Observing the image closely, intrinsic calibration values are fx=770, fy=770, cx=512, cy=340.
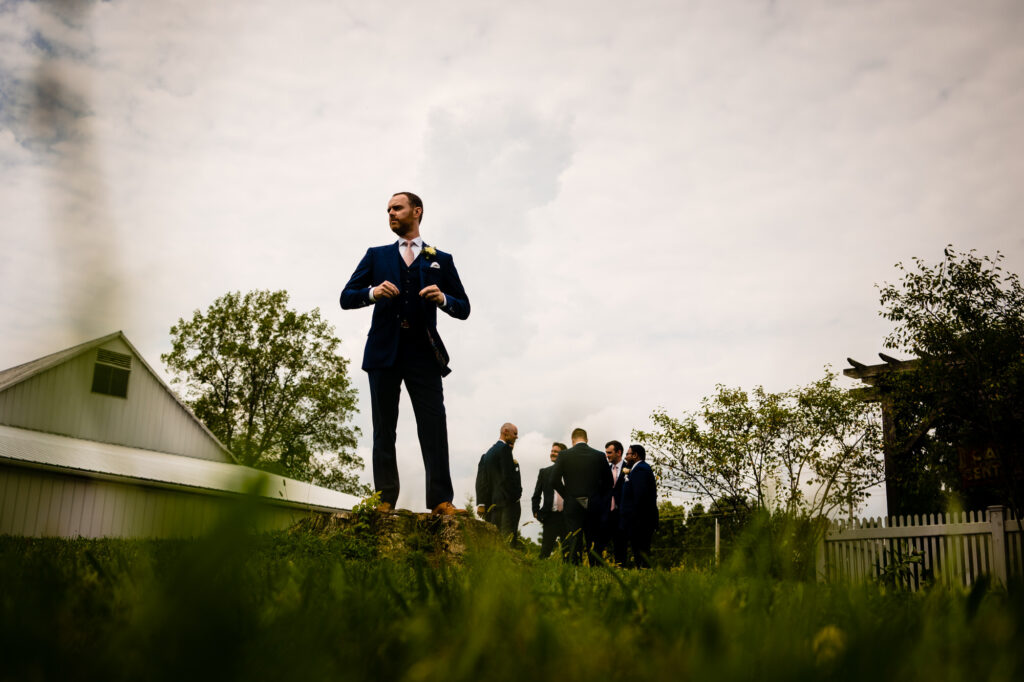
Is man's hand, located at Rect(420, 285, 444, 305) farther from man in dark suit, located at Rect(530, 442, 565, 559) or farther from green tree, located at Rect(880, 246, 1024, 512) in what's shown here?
green tree, located at Rect(880, 246, 1024, 512)

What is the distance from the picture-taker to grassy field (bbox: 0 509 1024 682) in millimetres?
522

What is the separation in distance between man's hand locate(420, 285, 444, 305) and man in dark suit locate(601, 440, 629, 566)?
6.24 meters

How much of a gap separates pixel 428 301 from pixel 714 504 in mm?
25075

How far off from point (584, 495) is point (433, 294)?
5.90 m

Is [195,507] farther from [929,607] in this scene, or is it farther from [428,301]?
[428,301]

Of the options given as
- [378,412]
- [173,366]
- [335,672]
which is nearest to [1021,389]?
[378,412]

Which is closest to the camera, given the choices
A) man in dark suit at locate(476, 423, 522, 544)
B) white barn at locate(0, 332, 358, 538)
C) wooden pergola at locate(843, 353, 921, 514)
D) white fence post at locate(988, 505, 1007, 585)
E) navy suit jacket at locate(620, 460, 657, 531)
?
white barn at locate(0, 332, 358, 538)

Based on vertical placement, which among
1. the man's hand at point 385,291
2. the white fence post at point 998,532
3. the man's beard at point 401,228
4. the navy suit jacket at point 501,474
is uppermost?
the man's beard at point 401,228

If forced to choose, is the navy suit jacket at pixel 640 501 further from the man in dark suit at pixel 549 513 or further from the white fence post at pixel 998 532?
the white fence post at pixel 998 532

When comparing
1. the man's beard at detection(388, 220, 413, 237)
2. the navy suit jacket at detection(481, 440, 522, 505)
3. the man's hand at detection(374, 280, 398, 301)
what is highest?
the man's beard at detection(388, 220, 413, 237)

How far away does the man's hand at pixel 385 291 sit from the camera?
5844 mm

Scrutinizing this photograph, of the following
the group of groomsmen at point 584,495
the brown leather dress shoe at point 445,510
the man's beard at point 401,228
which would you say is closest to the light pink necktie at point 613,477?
the group of groomsmen at point 584,495

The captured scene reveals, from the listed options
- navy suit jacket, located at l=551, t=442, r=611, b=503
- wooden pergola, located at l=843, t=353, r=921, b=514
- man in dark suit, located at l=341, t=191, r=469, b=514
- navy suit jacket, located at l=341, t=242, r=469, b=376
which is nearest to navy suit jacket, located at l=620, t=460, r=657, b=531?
navy suit jacket, located at l=551, t=442, r=611, b=503

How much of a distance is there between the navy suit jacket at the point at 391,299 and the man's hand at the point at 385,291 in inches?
8.4
